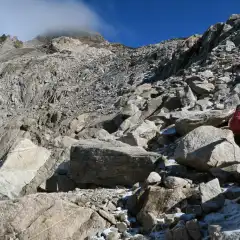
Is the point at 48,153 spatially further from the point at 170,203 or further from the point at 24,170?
the point at 170,203

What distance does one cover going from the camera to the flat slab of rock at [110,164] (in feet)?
30.3

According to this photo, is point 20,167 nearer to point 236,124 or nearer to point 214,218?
point 236,124

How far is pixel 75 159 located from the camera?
10469mm

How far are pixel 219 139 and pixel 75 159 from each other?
4017 millimetres

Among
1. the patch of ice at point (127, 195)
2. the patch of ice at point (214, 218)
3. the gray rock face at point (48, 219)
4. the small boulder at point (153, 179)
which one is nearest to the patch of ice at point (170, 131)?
the patch of ice at point (127, 195)

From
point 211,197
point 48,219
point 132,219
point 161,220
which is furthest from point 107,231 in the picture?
point 211,197

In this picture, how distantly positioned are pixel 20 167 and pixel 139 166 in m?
5.34

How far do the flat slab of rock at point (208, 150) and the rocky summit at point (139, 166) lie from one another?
0.07 ft

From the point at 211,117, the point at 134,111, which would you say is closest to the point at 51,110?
the point at 134,111

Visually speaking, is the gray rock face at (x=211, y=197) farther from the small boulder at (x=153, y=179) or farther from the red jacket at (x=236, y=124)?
the red jacket at (x=236, y=124)

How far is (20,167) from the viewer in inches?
512

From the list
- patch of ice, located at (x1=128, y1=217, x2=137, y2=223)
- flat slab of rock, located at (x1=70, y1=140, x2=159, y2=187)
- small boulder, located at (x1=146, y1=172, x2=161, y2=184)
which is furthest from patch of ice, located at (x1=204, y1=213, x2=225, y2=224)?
flat slab of rock, located at (x1=70, y1=140, x2=159, y2=187)

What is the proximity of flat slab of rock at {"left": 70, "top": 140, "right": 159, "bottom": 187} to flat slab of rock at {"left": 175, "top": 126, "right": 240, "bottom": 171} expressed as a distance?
3.07 feet

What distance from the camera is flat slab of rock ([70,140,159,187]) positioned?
9.25 meters
